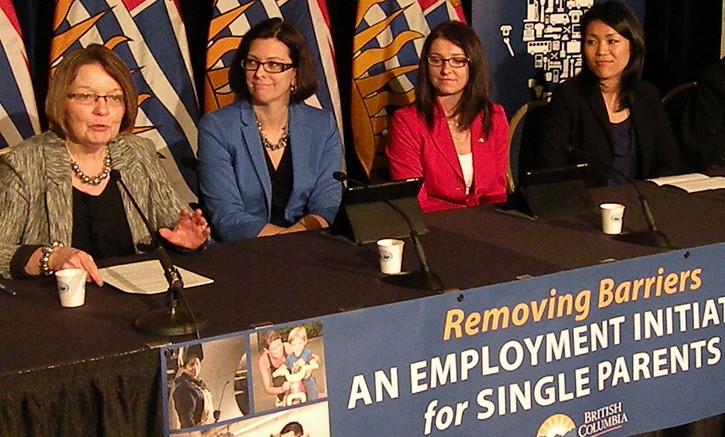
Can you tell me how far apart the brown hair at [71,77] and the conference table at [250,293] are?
0.36 m

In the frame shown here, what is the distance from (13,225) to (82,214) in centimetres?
17

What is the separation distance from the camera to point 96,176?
2535 mm

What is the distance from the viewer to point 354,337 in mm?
1946

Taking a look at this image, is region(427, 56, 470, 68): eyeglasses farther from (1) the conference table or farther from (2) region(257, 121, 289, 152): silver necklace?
(1) the conference table

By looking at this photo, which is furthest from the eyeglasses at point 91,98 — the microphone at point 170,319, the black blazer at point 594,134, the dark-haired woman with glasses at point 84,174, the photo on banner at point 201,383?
the black blazer at point 594,134

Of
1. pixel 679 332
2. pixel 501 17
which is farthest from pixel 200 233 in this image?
pixel 501 17

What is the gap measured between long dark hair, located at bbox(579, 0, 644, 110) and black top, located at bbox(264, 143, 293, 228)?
3.71 feet

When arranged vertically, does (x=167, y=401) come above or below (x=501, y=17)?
below

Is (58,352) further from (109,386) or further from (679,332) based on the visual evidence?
(679,332)

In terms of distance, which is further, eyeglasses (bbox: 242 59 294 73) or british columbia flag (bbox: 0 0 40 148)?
british columbia flag (bbox: 0 0 40 148)

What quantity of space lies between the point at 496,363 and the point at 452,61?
1.38 m

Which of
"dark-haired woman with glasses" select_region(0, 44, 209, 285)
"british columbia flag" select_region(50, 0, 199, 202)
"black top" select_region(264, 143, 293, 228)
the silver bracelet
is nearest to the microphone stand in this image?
"dark-haired woman with glasses" select_region(0, 44, 209, 285)

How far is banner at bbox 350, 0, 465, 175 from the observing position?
3.83m

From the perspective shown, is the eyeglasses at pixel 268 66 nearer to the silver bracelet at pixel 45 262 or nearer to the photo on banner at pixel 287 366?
the silver bracelet at pixel 45 262
